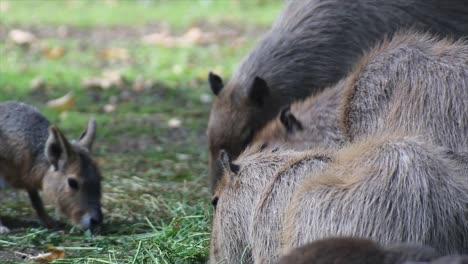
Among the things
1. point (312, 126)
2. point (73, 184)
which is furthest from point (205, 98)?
point (312, 126)

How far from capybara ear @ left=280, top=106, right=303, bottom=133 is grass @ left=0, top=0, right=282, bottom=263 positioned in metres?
0.67

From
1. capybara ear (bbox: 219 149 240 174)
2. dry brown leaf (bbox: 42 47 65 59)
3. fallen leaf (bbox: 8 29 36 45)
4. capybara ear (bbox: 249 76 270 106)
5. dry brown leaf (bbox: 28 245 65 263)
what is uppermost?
capybara ear (bbox: 249 76 270 106)

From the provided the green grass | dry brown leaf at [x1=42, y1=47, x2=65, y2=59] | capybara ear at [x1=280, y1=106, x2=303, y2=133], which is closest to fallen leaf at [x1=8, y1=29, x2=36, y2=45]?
dry brown leaf at [x1=42, y1=47, x2=65, y2=59]

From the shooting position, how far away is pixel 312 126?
17.3 feet

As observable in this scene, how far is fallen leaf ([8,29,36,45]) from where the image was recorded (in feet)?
→ 37.5

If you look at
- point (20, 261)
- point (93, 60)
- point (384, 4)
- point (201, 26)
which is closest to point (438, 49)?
point (384, 4)

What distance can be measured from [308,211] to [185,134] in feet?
13.1

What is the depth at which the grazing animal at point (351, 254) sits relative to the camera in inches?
125

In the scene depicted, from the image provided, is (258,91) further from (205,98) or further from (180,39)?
(180,39)

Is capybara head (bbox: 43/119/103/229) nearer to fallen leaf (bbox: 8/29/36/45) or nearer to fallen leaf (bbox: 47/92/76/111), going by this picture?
fallen leaf (bbox: 47/92/76/111)

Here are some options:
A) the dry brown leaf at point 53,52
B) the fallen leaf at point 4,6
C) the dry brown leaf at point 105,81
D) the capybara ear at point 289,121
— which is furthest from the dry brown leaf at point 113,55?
the capybara ear at point 289,121

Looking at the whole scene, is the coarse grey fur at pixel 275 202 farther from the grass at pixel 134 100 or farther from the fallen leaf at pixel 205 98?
the fallen leaf at pixel 205 98

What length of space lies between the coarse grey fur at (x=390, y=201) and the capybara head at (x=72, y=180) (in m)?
1.92

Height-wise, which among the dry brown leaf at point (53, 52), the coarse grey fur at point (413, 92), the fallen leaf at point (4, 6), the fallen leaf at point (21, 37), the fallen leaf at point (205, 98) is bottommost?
the fallen leaf at point (205, 98)
